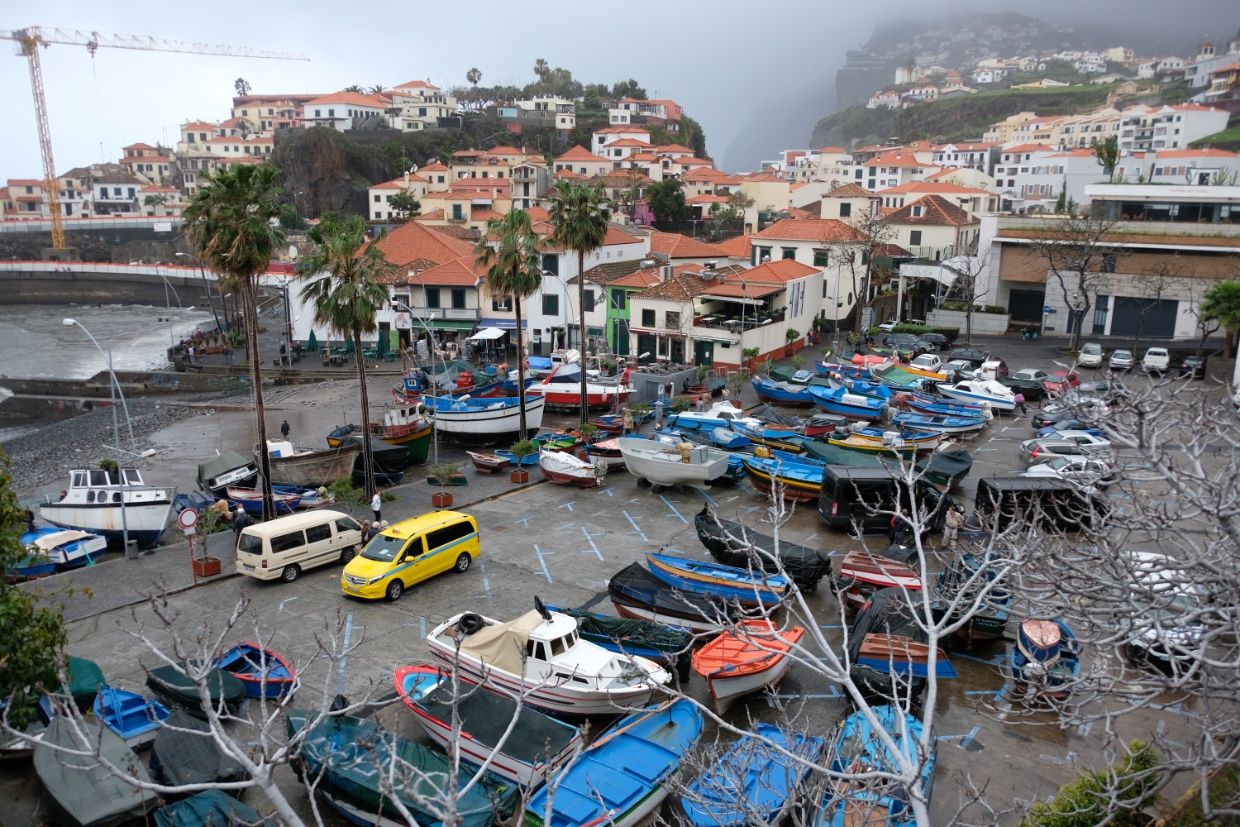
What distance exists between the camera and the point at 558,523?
25562 mm

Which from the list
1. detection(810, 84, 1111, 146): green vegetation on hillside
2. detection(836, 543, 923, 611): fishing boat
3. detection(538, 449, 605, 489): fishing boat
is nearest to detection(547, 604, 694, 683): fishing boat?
detection(836, 543, 923, 611): fishing boat

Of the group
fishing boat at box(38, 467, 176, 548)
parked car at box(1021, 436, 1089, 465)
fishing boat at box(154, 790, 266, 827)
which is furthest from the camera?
parked car at box(1021, 436, 1089, 465)

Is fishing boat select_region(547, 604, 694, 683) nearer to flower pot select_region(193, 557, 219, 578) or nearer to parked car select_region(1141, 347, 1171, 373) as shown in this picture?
flower pot select_region(193, 557, 219, 578)

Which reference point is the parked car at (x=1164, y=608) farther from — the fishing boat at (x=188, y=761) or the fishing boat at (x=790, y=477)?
the fishing boat at (x=790, y=477)

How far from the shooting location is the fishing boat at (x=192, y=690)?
14516 mm

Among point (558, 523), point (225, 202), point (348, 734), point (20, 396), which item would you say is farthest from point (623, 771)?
point (20, 396)

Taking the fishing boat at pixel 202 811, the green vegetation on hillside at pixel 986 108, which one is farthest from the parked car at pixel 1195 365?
the green vegetation on hillside at pixel 986 108

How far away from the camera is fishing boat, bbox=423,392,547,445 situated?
3484cm

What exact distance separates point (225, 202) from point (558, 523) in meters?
12.3

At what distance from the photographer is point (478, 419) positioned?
114 ft

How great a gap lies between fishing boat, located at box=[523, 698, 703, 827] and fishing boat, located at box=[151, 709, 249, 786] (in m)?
4.29

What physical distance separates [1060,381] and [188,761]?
3665 centimetres

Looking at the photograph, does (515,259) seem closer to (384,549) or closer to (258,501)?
(258,501)

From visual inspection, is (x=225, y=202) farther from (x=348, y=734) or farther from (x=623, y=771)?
(x=623, y=771)
